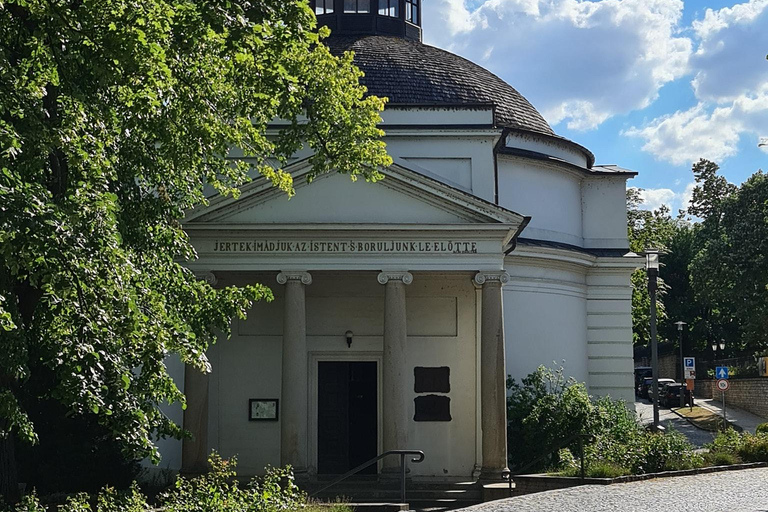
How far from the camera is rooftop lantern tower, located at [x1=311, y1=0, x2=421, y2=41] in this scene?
33094 mm

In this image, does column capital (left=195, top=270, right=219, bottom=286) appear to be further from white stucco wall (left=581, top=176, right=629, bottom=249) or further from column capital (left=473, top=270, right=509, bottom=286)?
white stucco wall (left=581, top=176, right=629, bottom=249)

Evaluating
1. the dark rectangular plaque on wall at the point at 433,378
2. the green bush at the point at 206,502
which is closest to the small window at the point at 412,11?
the dark rectangular plaque on wall at the point at 433,378

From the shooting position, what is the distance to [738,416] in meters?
42.2

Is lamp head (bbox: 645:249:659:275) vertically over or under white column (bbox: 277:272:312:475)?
over

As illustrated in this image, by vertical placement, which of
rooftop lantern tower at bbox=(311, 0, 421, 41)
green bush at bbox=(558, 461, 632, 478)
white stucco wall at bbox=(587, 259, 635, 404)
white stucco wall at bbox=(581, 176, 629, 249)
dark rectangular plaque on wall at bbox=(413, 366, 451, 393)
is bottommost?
green bush at bbox=(558, 461, 632, 478)

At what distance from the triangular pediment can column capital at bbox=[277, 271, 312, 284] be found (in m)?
1.12

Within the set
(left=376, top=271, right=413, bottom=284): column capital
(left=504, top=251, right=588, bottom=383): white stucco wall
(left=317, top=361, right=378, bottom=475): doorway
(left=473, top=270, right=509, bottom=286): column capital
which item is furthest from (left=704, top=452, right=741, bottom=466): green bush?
Result: (left=317, top=361, right=378, bottom=475): doorway

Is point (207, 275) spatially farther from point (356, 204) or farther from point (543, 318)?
point (543, 318)

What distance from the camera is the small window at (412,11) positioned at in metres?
34.3

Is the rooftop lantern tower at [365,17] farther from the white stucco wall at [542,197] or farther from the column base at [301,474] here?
the column base at [301,474]

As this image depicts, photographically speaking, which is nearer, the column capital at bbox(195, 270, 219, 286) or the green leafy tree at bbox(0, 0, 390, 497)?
the green leafy tree at bbox(0, 0, 390, 497)

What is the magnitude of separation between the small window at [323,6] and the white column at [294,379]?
14801 millimetres

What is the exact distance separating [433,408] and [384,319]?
3643mm

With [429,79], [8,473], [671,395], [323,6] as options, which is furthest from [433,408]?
[671,395]
